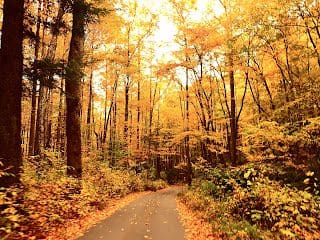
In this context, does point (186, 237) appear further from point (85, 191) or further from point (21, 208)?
point (85, 191)

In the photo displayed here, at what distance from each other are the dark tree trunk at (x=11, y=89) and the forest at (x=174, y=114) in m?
0.03

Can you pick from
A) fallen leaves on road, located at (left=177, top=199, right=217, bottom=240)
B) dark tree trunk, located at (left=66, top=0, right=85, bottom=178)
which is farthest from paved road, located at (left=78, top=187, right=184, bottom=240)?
dark tree trunk, located at (left=66, top=0, right=85, bottom=178)

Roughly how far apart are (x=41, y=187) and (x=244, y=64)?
13.5 meters

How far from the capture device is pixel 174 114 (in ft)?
115

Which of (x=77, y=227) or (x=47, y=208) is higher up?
(x=47, y=208)

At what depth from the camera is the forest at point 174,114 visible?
26.2 ft

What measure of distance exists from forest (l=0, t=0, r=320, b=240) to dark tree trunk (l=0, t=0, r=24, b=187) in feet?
0.08

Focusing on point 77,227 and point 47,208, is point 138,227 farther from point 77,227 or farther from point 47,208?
point 47,208

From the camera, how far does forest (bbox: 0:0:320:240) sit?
8.00m

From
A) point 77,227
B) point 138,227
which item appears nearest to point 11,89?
point 77,227

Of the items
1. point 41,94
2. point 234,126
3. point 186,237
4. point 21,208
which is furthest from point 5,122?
point 234,126

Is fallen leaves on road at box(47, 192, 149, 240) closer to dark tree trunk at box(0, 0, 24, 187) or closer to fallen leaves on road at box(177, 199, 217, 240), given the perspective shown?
dark tree trunk at box(0, 0, 24, 187)

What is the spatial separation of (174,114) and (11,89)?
27.6 metres

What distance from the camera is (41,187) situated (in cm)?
964
